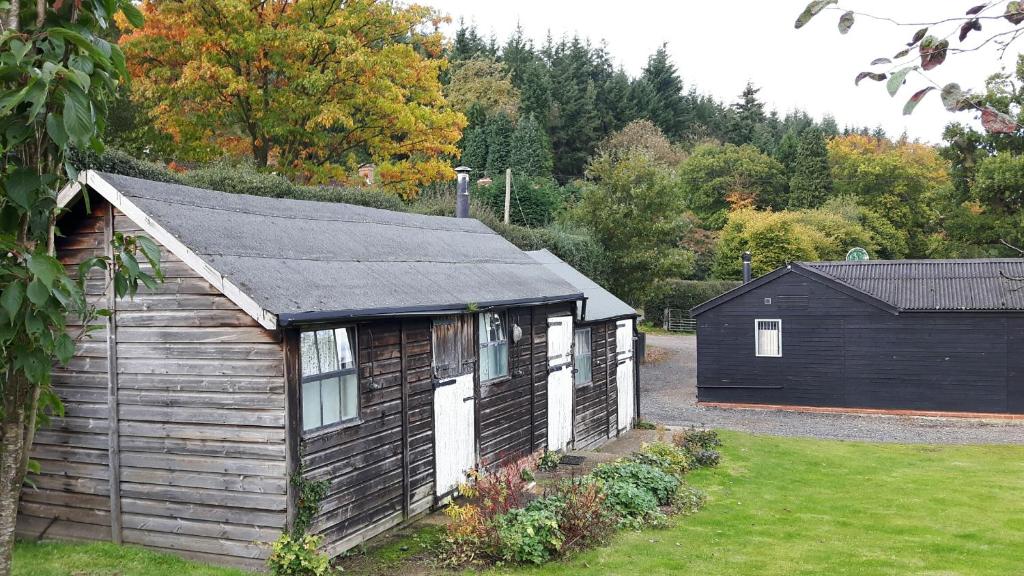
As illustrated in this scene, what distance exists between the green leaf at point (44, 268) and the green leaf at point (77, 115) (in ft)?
1.99

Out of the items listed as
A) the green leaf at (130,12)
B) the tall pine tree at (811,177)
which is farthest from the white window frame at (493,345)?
the tall pine tree at (811,177)

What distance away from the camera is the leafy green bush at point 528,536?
8.79m

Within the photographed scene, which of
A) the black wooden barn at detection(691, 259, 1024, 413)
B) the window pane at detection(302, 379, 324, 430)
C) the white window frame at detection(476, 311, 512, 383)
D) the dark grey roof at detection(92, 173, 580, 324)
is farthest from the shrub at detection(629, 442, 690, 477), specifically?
the black wooden barn at detection(691, 259, 1024, 413)

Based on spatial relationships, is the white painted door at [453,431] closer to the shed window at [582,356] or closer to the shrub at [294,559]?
the shrub at [294,559]

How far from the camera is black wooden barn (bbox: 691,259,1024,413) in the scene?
22.3 meters

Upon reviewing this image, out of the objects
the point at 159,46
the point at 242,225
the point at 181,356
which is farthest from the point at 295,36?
the point at 181,356

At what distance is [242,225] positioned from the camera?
31.7 feet

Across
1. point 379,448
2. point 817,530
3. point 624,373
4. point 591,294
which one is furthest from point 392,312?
point 624,373

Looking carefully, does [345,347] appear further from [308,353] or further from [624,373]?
[624,373]

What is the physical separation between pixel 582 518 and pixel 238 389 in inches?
169

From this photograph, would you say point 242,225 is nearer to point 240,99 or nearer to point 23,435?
point 23,435

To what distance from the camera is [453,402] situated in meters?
11.2

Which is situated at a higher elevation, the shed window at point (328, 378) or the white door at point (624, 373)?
the shed window at point (328, 378)

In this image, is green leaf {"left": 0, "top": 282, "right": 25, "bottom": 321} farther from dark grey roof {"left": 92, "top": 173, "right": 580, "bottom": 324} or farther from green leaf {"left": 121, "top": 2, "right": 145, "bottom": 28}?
dark grey roof {"left": 92, "top": 173, "right": 580, "bottom": 324}
